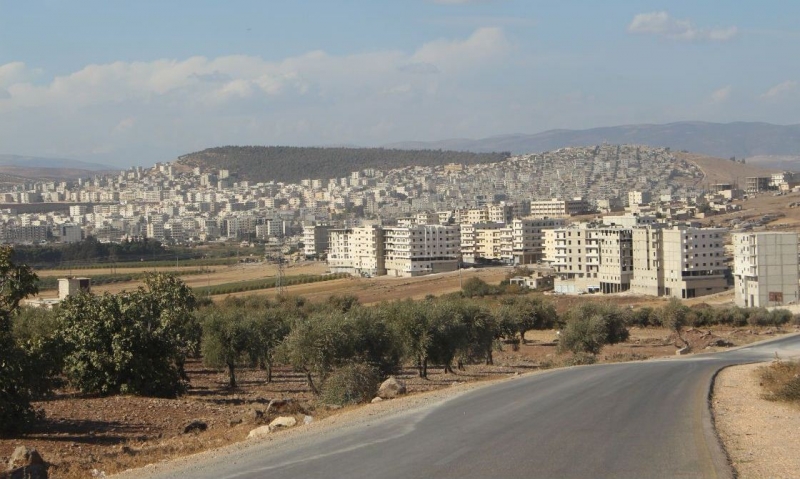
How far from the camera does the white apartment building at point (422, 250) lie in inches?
4284

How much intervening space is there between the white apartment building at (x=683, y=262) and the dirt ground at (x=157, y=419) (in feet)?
138

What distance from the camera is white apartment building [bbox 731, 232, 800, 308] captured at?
214ft

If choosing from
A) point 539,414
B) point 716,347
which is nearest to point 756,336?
point 716,347

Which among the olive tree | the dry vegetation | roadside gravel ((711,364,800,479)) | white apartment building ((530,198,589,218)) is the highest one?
white apartment building ((530,198,589,218))

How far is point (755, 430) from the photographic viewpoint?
1570 cm

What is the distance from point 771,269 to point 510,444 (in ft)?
186

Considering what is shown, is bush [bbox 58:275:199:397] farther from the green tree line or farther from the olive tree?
the olive tree

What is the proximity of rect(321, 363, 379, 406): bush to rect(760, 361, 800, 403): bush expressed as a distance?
27.8 ft

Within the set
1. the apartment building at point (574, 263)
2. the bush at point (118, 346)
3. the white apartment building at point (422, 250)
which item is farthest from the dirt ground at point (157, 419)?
the white apartment building at point (422, 250)

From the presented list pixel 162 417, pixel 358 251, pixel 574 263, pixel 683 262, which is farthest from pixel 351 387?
pixel 358 251

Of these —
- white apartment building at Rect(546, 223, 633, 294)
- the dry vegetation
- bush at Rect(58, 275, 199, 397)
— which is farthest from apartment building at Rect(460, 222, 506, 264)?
bush at Rect(58, 275, 199, 397)

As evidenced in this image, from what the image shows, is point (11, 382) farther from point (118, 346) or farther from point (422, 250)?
point (422, 250)

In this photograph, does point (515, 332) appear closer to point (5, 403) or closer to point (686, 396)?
point (686, 396)

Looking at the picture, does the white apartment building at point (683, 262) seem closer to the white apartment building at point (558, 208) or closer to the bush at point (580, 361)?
the bush at point (580, 361)
